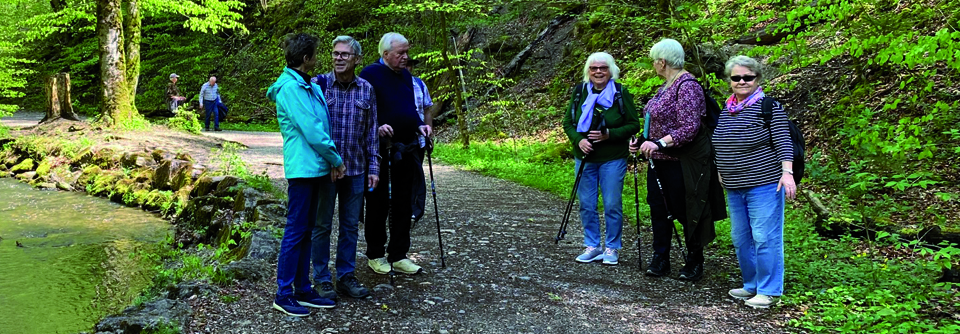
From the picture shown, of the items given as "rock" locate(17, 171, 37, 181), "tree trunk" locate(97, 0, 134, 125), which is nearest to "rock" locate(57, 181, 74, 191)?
"rock" locate(17, 171, 37, 181)

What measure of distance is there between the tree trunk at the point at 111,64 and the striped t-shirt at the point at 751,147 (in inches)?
515

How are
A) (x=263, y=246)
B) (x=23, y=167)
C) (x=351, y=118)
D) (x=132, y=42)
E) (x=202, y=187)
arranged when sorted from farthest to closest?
(x=132, y=42), (x=23, y=167), (x=202, y=187), (x=263, y=246), (x=351, y=118)

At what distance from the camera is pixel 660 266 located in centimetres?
494

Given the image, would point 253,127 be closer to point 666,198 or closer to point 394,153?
point 394,153

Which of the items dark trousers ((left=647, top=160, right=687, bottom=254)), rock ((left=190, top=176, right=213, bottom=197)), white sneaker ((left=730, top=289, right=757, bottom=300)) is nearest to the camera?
white sneaker ((left=730, top=289, right=757, bottom=300))

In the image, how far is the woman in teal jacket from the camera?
3.64 m

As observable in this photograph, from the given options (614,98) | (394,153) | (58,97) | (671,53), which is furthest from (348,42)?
(58,97)

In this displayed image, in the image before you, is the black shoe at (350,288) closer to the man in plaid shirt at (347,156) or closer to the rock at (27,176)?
the man in plaid shirt at (347,156)

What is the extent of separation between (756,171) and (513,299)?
1.73m

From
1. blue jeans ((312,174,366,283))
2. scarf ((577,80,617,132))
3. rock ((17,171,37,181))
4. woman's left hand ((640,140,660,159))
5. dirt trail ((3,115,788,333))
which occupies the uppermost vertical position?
scarf ((577,80,617,132))

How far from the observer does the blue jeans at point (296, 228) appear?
3807 mm

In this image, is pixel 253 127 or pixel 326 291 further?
pixel 253 127

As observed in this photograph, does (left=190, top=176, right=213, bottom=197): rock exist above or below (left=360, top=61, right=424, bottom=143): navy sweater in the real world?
below

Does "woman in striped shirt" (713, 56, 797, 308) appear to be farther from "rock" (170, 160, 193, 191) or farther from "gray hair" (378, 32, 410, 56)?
"rock" (170, 160, 193, 191)
